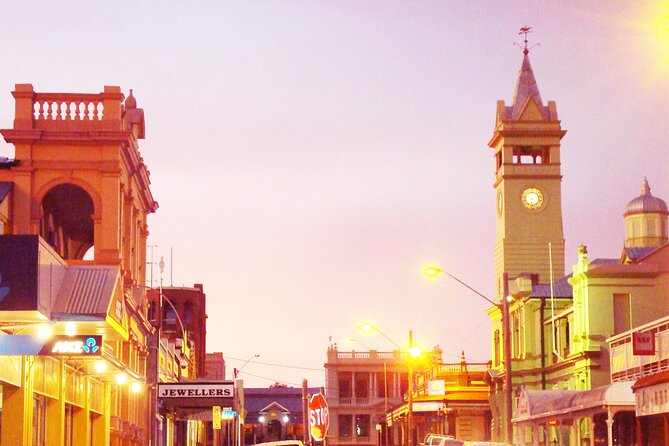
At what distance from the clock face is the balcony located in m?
42.3

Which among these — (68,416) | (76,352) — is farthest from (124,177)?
(76,352)

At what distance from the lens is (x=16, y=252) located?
21547mm

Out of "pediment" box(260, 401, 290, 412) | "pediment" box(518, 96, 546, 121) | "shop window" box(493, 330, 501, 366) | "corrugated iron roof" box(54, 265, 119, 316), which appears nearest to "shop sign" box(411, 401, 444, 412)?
"shop window" box(493, 330, 501, 366)

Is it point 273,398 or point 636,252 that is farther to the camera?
point 273,398

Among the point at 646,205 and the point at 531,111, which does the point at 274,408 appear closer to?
the point at 531,111

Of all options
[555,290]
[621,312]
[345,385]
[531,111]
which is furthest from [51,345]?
[345,385]

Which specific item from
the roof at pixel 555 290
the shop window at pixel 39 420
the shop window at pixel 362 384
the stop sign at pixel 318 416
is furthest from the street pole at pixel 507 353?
the shop window at pixel 362 384

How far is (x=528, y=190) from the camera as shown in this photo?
3821 inches

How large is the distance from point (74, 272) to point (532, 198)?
241 feet

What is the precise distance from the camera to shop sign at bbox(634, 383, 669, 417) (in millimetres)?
32812

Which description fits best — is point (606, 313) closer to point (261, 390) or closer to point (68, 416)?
point (68, 416)

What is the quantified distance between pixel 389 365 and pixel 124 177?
123 meters

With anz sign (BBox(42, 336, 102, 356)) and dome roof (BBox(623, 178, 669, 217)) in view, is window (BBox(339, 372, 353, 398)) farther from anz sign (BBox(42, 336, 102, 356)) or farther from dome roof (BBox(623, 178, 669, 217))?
anz sign (BBox(42, 336, 102, 356))

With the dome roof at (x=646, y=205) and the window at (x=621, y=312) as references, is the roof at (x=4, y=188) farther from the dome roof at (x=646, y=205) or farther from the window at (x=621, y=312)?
the dome roof at (x=646, y=205)
